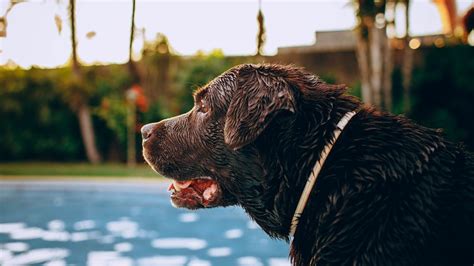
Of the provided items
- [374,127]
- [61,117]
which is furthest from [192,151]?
[61,117]

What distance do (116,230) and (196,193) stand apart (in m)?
7.22

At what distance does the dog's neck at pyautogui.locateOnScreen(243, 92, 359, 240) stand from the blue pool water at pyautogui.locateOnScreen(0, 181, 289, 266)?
5.01 m

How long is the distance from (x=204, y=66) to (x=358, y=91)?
4489 mm

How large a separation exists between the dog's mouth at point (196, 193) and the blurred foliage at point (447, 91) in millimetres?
12771

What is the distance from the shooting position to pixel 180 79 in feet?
56.6

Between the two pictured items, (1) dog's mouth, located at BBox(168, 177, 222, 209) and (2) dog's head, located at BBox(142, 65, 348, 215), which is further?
(1) dog's mouth, located at BBox(168, 177, 222, 209)

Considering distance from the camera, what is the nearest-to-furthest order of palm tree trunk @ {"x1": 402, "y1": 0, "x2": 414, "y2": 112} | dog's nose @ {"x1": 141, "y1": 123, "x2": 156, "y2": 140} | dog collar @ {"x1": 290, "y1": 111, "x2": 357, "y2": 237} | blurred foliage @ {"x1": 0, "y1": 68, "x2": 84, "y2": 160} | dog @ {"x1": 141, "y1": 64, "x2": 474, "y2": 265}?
dog @ {"x1": 141, "y1": 64, "x2": 474, "y2": 265}, dog collar @ {"x1": 290, "y1": 111, "x2": 357, "y2": 237}, dog's nose @ {"x1": 141, "y1": 123, "x2": 156, "y2": 140}, palm tree trunk @ {"x1": 402, "y1": 0, "x2": 414, "y2": 112}, blurred foliage @ {"x1": 0, "y1": 68, "x2": 84, "y2": 160}

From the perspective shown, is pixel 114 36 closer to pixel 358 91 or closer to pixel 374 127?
pixel 358 91

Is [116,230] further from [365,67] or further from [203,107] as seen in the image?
[365,67]

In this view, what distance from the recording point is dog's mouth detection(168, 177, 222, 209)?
2.45 metres

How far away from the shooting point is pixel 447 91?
14.8 meters

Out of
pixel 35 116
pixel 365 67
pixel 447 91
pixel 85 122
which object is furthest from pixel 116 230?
pixel 35 116

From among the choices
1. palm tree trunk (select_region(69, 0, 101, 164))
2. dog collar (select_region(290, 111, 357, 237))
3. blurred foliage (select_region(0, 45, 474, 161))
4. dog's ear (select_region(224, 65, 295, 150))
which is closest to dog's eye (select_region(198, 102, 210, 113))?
dog's ear (select_region(224, 65, 295, 150))

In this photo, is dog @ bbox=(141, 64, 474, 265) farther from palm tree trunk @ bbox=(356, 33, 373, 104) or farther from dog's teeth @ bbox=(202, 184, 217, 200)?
palm tree trunk @ bbox=(356, 33, 373, 104)
